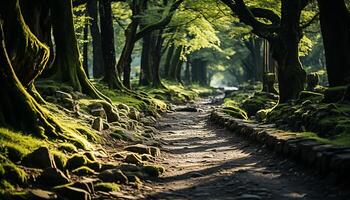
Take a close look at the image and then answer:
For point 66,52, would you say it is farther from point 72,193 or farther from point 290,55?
point 72,193

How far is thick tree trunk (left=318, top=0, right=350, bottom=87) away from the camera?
39.1 ft

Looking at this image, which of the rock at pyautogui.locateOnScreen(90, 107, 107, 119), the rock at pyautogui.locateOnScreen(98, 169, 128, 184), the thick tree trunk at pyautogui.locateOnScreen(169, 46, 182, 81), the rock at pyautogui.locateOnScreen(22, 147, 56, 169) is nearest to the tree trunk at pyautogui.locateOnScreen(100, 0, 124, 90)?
the rock at pyautogui.locateOnScreen(90, 107, 107, 119)

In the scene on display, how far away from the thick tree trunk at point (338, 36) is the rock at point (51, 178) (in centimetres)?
877

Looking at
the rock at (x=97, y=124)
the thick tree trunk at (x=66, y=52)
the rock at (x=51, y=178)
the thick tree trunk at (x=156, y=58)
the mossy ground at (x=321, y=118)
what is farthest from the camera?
the thick tree trunk at (x=156, y=58)

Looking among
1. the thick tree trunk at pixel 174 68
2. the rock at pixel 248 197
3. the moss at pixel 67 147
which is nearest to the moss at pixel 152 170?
the moss at pixel 67 147

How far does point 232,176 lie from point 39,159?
299 cm

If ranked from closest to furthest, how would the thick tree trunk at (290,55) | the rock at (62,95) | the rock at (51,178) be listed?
the rock at (51,178) → the rock at (62,95) → the thick tree trunk at (290,55)

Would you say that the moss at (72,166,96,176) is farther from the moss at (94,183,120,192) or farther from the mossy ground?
the mossy ground

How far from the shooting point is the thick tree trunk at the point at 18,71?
6699 mm

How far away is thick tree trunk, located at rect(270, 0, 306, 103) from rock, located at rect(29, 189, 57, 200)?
11.6 m

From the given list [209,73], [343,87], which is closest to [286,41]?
[343,87]

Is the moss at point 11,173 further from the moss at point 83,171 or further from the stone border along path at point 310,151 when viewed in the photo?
the stone border along path at point 310,151

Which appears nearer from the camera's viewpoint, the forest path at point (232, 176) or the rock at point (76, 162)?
the forest path at point (232, 176)

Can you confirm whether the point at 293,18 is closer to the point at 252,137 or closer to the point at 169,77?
the point at 252,137
